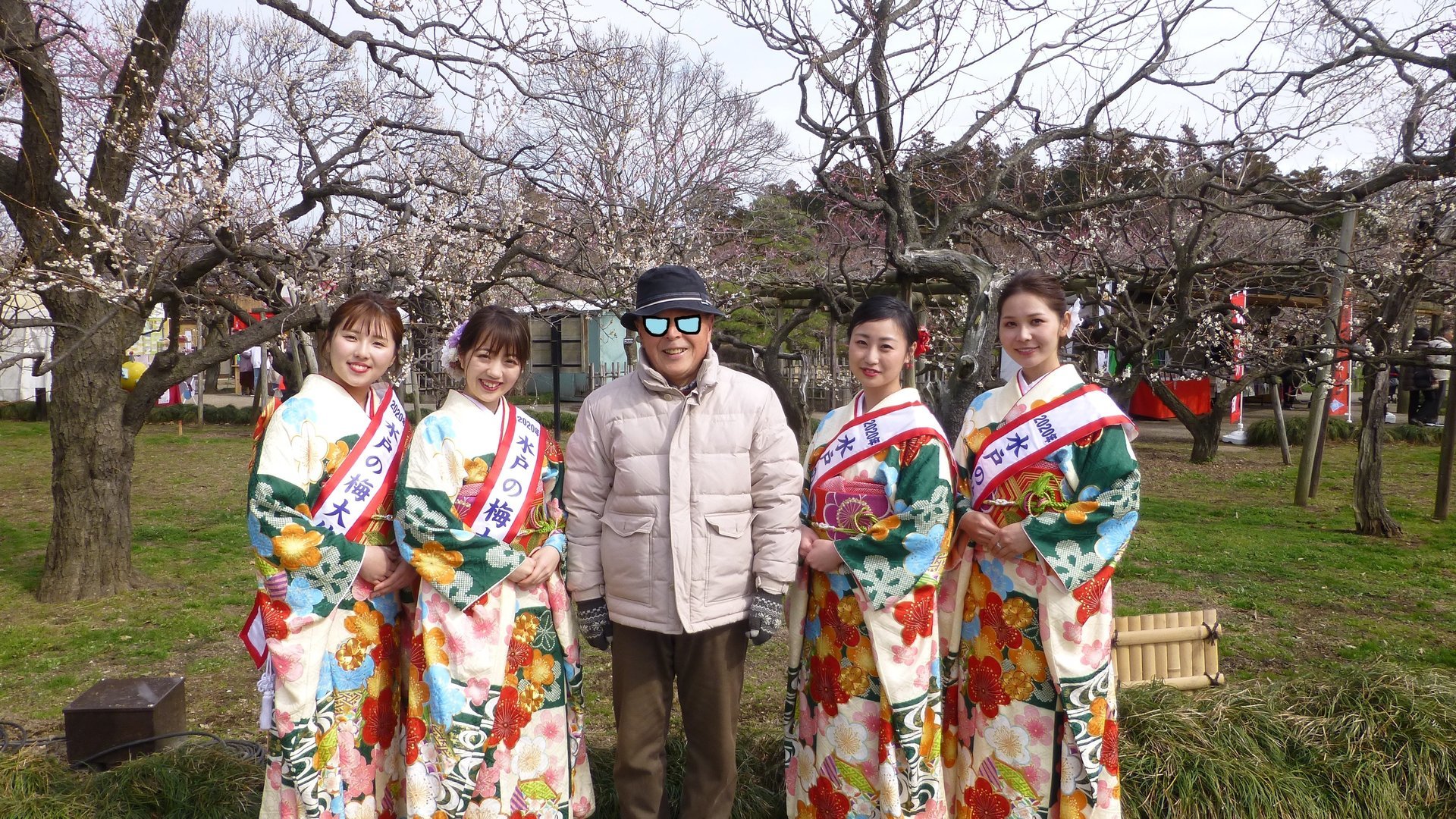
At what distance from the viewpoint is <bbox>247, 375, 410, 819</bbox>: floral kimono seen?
242cm

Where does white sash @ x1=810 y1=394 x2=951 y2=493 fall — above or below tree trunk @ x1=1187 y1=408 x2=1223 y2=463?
above

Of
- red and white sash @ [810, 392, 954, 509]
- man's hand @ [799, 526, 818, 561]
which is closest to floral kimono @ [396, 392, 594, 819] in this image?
man's hand @ [799, 526, 818, 561]

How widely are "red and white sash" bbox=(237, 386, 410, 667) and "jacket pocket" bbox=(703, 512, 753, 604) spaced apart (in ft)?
3.15

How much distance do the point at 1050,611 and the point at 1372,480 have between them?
22.7 feet

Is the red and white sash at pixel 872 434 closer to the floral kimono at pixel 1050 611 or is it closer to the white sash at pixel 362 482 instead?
the floral kimono at pixel 1050 611

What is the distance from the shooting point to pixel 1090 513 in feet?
8.15

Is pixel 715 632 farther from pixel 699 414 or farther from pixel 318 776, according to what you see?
pixel 318 776

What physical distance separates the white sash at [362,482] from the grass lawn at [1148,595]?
1613 millimetres

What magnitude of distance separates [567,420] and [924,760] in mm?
13104

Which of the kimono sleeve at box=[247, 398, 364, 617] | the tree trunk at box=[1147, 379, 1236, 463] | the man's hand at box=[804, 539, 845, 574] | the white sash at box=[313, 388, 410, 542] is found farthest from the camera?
the tree trunk at box=[1147, 379, 1236, 463]

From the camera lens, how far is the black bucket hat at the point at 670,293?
2562mm

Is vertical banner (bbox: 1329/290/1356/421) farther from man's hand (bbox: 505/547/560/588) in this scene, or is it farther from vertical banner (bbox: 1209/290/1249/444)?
man's hand (bbox: 505/547/560/588)

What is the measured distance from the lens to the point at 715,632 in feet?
8.45

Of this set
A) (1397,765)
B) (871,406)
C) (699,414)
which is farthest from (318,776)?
(1397,765)
